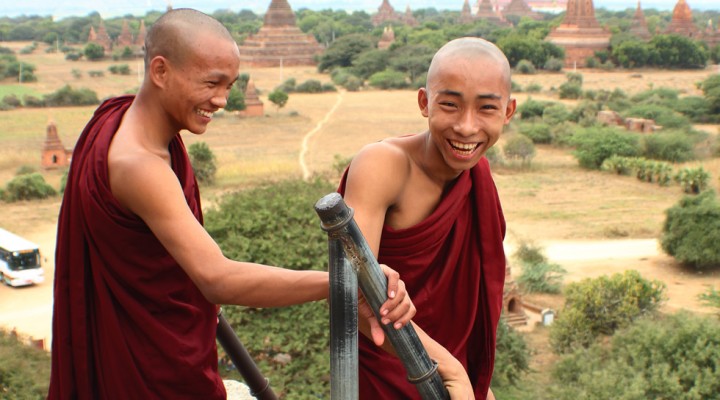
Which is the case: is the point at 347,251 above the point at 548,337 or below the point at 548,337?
above

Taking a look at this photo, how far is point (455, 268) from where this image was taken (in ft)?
8.21

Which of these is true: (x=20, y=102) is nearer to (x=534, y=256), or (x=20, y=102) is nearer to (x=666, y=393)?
(x=534, y=256)

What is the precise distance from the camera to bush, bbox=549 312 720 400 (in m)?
8.67

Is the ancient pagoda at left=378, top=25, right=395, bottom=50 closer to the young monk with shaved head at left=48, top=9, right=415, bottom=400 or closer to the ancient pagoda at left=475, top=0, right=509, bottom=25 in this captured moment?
the ancient pagoda at left=475, top=0, right=509, bottom=25

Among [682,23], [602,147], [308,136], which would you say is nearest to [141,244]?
[602,147]

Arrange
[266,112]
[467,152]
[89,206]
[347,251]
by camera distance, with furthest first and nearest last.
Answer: [266,112] < [467,152] < [89,206] < [347,251]

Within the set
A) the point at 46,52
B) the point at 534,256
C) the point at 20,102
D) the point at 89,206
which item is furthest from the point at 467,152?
the point at 46,52

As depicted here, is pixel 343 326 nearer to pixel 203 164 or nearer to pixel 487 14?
pixel 203 164

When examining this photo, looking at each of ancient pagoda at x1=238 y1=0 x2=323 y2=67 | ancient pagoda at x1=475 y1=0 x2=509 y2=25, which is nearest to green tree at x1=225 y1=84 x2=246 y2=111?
ancient pagoda at x1=238 y1=0 x2=323 y2=67

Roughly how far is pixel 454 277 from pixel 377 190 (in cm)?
35

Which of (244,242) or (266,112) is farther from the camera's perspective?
(266,112)

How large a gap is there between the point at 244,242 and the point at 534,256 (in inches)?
337

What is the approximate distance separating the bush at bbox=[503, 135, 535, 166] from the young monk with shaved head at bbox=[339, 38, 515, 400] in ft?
72.1

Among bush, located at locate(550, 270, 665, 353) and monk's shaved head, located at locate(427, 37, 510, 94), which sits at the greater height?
monk's shaved head, located at locate(427, 37, 510, 94)
